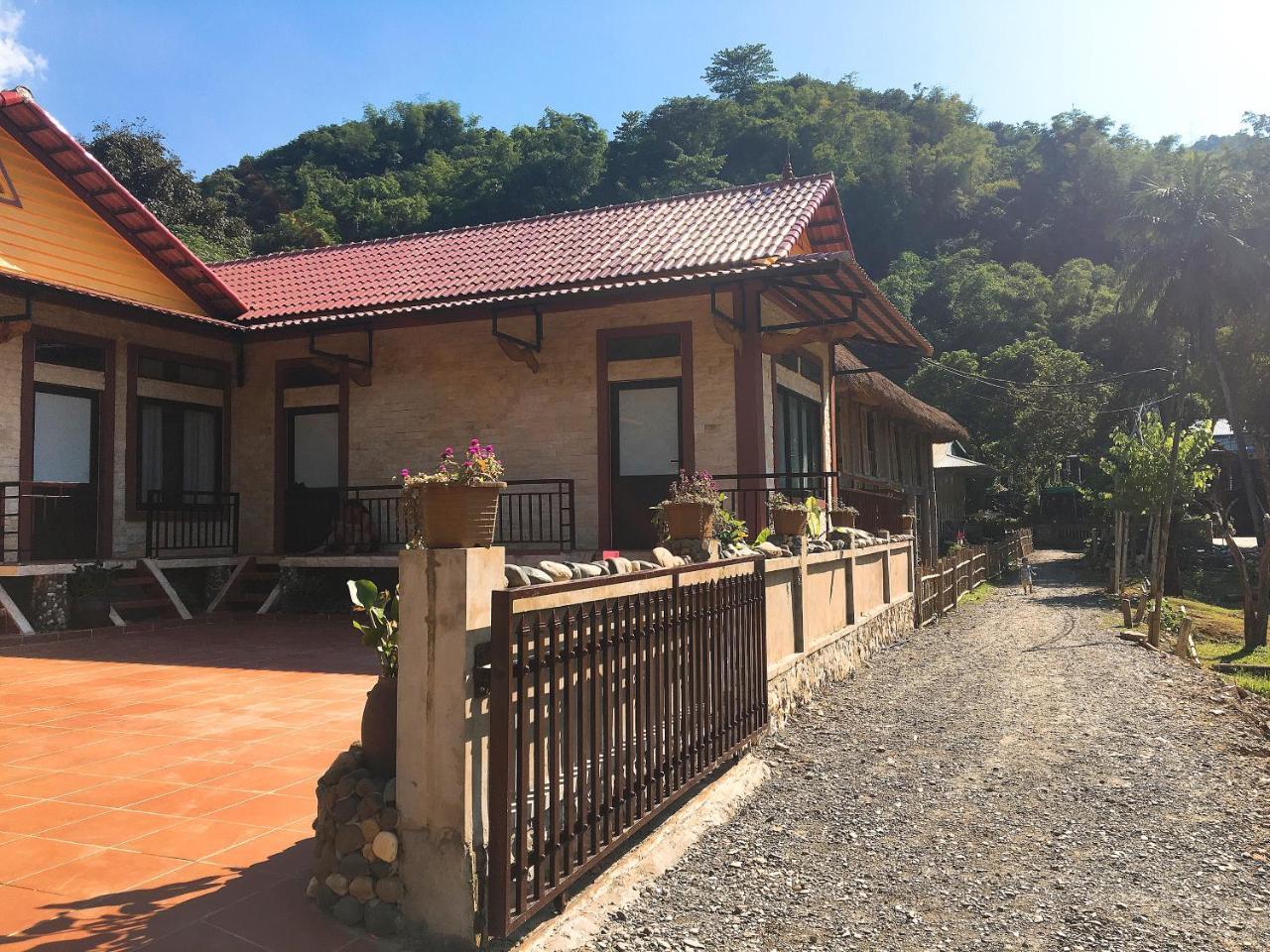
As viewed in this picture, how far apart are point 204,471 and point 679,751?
33.9 ft

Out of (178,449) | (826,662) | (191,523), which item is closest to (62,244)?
(178,449)

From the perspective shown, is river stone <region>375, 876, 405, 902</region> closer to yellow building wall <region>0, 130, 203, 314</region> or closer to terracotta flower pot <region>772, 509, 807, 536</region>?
terracotta flower pot <region>772, 509, 807, 536</region>

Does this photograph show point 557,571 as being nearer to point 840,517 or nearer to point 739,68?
point 840,517

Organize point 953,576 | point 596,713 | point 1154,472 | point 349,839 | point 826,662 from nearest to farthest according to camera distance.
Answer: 1. point 349,839
2. point 596,713
3. point 826,662
4. point 953,576
5. point 1154,472

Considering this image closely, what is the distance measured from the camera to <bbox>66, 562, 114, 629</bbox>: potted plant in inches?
385

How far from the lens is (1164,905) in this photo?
3717 millimetres

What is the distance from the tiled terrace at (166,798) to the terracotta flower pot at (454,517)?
4.14 feet

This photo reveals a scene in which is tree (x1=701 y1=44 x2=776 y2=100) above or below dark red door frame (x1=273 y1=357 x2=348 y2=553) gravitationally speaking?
above

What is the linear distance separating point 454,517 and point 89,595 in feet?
28.7

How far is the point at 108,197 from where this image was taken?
11211 mm

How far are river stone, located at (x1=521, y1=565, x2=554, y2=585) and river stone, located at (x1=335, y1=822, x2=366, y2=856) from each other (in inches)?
41.5

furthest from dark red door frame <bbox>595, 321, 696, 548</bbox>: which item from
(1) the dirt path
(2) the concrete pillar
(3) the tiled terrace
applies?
(2) the concrete pillar

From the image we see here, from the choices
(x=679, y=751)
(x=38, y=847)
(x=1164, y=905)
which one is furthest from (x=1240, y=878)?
(x=38, y=847)

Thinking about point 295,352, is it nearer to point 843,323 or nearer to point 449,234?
point 449,234
